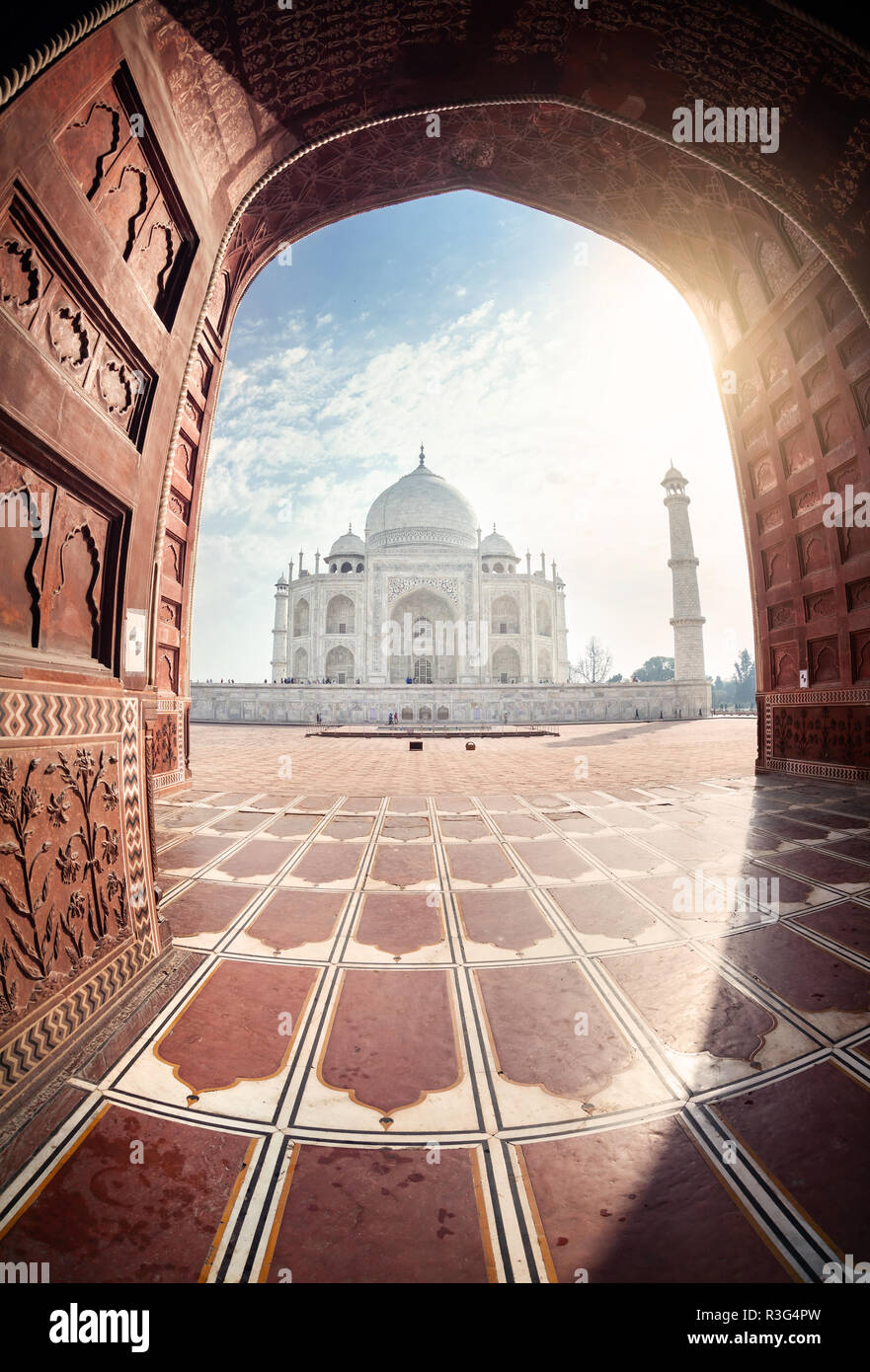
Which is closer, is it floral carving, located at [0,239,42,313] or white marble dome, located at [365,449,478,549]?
floral carving, located at [0,239,42,313]

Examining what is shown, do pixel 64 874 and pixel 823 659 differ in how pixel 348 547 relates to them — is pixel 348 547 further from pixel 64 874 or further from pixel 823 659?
pixel 64 874

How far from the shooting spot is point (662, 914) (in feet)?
7.66

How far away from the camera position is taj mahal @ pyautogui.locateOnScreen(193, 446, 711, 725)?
2486 cm

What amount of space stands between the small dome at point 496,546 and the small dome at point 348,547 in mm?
8793

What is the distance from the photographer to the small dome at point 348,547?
126 feet

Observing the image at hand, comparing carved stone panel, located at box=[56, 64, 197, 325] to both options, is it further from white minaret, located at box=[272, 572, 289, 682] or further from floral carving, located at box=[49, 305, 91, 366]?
white minaret, located at box=[272, 572, 289, 682]

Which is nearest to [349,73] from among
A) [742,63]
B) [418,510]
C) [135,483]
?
[742,63]

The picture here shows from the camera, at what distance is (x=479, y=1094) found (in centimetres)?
131

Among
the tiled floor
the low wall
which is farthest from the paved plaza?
the low wall

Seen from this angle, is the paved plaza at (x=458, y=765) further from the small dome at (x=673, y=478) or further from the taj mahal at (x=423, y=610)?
the taj mahal at (x=423, y=610)

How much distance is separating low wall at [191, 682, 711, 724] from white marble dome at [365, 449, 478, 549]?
1404 cm

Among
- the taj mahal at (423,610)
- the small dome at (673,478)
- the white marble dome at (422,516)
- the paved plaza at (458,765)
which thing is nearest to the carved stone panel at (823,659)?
the paved plaza at (458,765)
